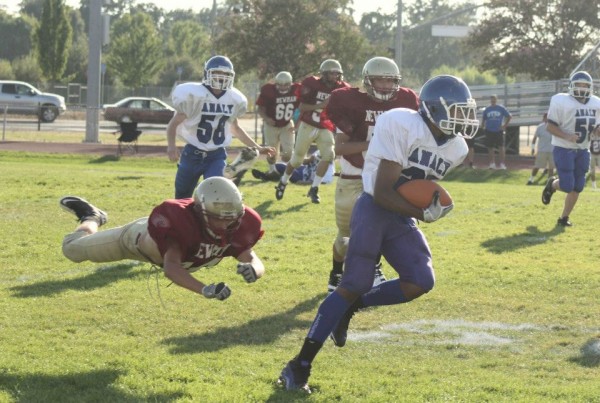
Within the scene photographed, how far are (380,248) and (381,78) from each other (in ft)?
6.84

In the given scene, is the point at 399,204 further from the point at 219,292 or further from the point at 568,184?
the point at 568,184

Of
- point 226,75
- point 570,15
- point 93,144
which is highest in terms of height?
point 570,15

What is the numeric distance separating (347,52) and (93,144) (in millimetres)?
12073

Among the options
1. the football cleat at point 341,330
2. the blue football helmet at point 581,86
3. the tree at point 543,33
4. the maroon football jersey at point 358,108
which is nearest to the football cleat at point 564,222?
the blue football helmet at point 581,86

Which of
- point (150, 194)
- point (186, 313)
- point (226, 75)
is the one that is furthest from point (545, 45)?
point (186, 313)

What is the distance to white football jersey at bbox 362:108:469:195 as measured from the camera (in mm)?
5066

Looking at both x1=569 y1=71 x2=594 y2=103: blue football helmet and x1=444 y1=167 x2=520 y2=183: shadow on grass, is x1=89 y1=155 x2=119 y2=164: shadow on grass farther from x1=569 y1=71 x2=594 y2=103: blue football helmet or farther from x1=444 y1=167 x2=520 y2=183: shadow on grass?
x1=569 y1=71 x2=594 y2=103: blue football helmet

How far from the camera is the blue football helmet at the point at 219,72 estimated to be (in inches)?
343

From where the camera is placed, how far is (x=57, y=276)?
25.1ft

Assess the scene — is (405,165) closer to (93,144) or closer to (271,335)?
(271,335)

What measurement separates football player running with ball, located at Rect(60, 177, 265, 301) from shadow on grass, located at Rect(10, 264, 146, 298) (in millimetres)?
1429

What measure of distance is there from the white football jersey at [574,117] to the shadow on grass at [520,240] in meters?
0.95

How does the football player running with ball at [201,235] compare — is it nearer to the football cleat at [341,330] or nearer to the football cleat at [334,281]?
the football cleat at [341,330]

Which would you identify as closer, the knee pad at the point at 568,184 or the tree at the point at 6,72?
the knee pad at the point at 568,184
